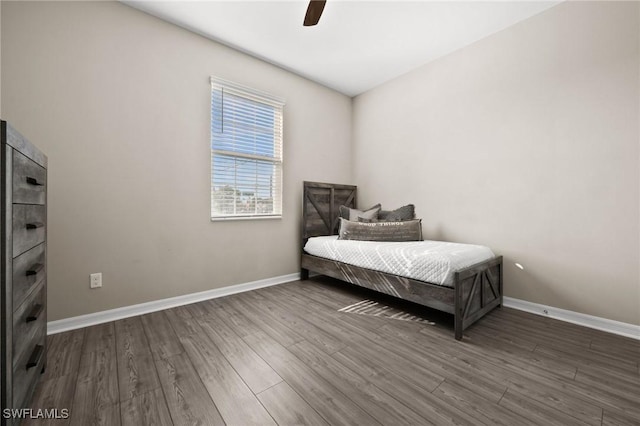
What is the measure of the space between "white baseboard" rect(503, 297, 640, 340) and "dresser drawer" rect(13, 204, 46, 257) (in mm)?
3659

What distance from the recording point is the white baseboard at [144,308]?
7.00 ft

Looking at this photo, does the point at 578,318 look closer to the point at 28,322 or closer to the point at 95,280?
the point at 28,322

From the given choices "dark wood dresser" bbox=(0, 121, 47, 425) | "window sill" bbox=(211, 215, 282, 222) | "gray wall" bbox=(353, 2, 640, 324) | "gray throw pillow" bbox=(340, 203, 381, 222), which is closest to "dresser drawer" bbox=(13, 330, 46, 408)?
"dark wood dresser" bbox=(0, 121, 47, 425)

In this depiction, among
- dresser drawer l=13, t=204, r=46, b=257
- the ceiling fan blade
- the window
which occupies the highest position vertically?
the ceiling fan blade

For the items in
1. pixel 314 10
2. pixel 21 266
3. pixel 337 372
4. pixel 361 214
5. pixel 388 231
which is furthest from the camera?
pixel 361 214

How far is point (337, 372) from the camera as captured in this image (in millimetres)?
1588

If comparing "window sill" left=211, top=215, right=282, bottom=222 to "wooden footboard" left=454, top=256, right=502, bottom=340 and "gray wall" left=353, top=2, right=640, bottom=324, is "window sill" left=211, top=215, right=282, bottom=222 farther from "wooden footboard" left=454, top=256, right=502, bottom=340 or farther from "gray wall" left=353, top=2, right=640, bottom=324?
"wooden footboard" left=454, top=256, right=502, bottom=340

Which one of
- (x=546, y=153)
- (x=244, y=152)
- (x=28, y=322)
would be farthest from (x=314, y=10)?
(x=28, y=322)

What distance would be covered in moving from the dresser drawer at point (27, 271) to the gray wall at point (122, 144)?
2.82 feet

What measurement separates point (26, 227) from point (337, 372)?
5.73ft

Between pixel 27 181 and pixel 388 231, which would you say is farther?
pixel 388 231

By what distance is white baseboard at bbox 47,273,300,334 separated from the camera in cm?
213

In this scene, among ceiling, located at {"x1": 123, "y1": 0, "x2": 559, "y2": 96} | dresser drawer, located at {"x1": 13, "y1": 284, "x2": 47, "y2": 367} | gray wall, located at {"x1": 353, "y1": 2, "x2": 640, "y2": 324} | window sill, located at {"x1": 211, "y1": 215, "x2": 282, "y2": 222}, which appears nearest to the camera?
dresser drawer, located at {"x1": 13, "y1": 284, "x2": 47, "y2": 367}

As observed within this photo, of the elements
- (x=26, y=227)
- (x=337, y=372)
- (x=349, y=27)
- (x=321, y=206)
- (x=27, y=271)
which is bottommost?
(x=337, y=372)
